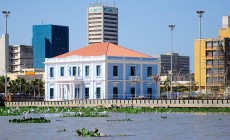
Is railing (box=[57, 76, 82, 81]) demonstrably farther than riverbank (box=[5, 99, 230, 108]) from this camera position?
Yes

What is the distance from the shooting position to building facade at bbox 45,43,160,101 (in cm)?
10406

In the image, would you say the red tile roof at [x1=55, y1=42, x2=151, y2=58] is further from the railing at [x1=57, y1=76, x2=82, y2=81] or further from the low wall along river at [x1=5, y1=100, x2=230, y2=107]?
the low wall along river at [x1=5, y1=100, x2=230, y2=107]

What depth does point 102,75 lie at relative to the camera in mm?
103500

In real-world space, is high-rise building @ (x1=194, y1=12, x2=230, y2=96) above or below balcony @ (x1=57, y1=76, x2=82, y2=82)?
above

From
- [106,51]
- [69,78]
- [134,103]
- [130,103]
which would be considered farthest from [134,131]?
[69,78]

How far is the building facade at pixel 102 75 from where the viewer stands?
341 ft

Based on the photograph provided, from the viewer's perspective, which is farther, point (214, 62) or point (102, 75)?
point (214, 62)

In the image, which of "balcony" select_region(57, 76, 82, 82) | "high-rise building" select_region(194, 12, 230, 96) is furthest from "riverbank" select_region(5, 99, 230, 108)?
"high-rise building" select_region(194, 12, 230, 96)

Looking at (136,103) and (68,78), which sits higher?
(68,78)

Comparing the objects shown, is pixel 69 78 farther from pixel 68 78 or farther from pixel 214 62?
pixel 214 62

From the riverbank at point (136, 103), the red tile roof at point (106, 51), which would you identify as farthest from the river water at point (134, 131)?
the red tile roof at point (106, 51)

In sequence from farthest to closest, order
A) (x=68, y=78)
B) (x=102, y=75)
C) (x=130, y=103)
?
(x=68, y=78)
(x=102, y=75)
(x=130, y=103)

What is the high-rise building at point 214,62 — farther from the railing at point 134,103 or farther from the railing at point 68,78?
the railing at point 134,103

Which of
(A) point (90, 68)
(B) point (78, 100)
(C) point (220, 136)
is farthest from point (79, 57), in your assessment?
(C) point (220, 136)
